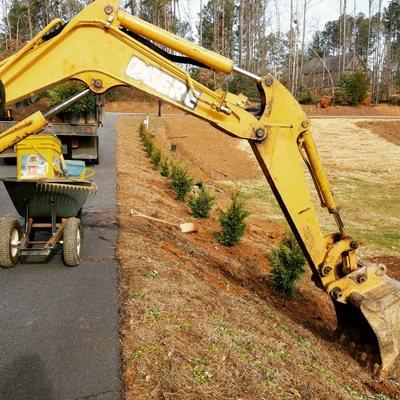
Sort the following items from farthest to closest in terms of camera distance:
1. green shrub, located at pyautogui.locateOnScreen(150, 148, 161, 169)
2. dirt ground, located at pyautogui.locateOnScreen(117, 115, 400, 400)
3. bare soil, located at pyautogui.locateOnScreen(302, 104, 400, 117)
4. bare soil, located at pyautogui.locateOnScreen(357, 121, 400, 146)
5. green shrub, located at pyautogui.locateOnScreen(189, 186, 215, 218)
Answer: bare soil, located at pyautogui.locateOnScreen(302, 104, 400, 117)
bare soil, located at pyautogui.locateOnScreen(357, 121, 400, 146)
green shrub, located at pyautogui.locateOnScreen(150, 148, 161, 169)
green shrub, located at pyautogui.locateOnScreen(189, 186, 215, 218)
dirt ground, located at pyautogui.locateOnScreen(117, 115, 400, 400)

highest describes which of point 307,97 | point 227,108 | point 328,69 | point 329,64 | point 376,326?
point 329,64

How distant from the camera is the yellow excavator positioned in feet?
15.6

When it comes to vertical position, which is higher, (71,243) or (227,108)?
(227,108)

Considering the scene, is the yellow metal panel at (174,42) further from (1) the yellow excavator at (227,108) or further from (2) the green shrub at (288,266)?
(2) the green shrub at (288,266)

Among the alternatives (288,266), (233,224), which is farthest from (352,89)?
(288,266)

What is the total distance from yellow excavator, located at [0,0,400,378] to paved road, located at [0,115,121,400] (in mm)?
1978

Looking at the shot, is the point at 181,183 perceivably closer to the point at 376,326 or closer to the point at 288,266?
the point at 288,266

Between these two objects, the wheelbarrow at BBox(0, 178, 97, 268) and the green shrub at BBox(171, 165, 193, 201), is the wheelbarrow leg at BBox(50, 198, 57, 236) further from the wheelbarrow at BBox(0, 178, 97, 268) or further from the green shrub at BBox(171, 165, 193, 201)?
the green shrub at BBox(171, 165, 193, 201)

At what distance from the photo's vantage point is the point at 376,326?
5.94 m

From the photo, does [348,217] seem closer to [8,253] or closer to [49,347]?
[8,253]

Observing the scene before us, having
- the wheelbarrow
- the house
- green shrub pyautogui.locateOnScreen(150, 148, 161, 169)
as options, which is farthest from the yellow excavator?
the house

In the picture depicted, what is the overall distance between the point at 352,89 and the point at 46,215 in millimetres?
43764

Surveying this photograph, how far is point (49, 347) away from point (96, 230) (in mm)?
4391

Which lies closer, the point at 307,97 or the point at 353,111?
the point at 353,111
